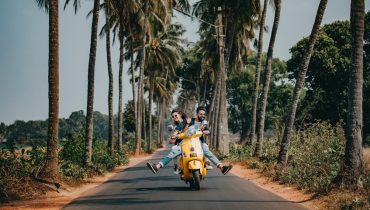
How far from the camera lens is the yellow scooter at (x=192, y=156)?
13344 millimetres

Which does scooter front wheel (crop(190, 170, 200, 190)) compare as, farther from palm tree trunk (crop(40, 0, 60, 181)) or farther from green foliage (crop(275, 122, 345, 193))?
palm tree trunk (crop(40, 0, 60, 181))

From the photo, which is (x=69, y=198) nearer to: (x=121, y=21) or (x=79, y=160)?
(x=79, y=160)

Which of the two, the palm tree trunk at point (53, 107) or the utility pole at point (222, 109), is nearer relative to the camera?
the palm tree trunk at point (53, 107)

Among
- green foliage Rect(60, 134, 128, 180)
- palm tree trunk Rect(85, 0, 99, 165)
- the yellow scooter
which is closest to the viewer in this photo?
the yellow scooter

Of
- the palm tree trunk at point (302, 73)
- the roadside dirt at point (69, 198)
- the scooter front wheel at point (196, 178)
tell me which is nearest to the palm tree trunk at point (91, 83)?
the roadside dirt at point (69, 198)

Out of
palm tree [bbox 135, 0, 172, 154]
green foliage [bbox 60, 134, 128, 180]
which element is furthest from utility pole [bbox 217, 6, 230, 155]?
green foliage [bbox 60, 134, 128, 180]

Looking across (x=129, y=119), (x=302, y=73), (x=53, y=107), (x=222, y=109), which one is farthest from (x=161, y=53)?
(x=53, y=107)

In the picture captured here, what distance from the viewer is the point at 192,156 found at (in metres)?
13.4

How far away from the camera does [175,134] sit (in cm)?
1374

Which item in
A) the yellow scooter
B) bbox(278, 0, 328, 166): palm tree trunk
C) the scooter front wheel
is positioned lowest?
the scooter front wheel

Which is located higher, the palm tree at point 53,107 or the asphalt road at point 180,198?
the palm tree at point 53,107

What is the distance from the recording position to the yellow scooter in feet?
43.8

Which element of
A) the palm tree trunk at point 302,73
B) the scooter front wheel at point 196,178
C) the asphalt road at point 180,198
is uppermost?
the palm tree trunk at point 302,73

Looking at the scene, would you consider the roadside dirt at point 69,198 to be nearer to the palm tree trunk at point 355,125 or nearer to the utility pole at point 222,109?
the palm tree trunk at point 355,125
